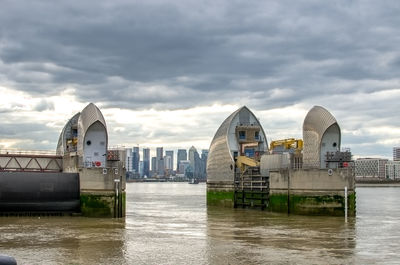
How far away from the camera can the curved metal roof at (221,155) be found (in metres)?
70.8

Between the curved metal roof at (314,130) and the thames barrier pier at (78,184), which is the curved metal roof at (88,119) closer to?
the thames barrier pier at (78,184)

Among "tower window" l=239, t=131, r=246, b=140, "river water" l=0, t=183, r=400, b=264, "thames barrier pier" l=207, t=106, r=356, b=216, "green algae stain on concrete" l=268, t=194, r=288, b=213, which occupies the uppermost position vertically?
"tower window" l=239, t=131, r=246, b=140

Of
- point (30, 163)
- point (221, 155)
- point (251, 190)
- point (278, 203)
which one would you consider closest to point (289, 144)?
point (251, 190)

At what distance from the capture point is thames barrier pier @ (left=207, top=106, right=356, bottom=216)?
168 ft

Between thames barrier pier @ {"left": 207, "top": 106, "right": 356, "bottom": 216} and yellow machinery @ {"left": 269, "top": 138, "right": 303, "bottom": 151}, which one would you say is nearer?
thames barrier pier @ {"left": 207, "top": 106, "right": 356, "bottom": 216}

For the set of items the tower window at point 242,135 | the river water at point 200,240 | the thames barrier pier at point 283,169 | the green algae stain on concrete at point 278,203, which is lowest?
the river water at point 200,240

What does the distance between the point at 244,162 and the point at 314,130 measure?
43.6 ft

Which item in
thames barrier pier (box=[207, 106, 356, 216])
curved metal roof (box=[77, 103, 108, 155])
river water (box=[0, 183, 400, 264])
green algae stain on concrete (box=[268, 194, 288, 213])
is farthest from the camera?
green algae stain on concrete (box=[268, 194, 288, 213])

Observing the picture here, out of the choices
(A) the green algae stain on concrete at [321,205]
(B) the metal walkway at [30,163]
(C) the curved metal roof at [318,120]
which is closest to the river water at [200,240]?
(A) the green algae stain on concrete at [321,205]

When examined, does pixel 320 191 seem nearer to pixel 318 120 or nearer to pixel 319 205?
pixel 319 205

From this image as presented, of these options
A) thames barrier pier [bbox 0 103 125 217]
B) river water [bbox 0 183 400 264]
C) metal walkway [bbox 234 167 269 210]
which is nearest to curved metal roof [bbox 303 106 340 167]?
metal walkway [bbox 234 167 269 210]

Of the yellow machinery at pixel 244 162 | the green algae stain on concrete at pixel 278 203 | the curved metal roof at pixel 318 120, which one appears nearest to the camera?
the green algae stain on concrete at pixel 278 203

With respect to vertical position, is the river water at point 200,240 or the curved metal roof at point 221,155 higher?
the curved metal roof at point 221,155

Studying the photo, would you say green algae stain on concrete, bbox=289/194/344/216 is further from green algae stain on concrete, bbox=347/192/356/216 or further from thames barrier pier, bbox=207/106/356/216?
green algae stain on concrete, bbox=347/192/356/216
